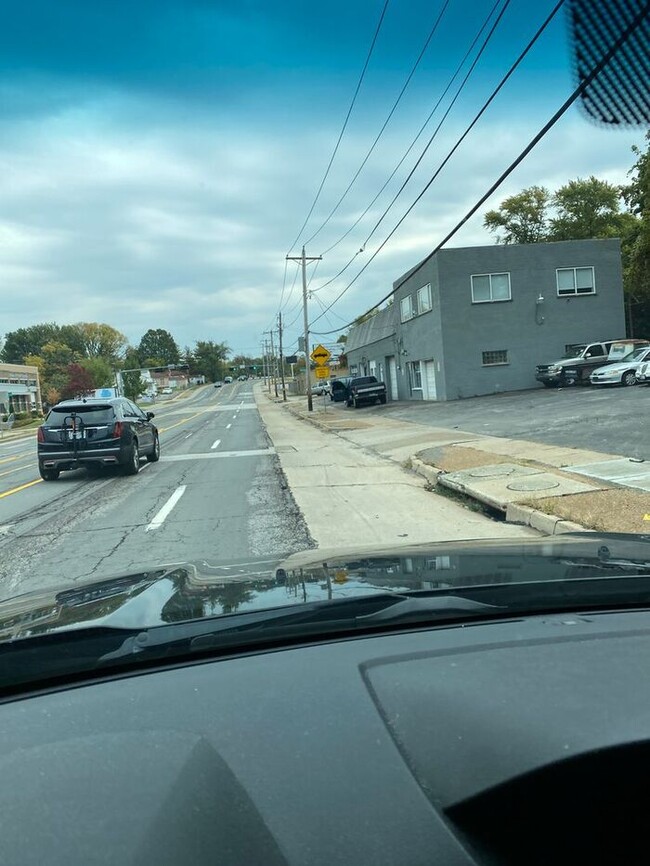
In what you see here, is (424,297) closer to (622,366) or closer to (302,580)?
(622,366)

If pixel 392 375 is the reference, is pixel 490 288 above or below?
above

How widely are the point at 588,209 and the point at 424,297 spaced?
36.4 m

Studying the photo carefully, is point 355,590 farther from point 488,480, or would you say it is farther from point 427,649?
point 488,480

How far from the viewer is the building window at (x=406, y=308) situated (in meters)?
40.0

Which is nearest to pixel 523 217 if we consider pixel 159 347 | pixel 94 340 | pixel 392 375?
pixel 392 375

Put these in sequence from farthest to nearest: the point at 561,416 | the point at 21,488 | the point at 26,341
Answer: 1. the point at 26,341
2. the point at 561,416
3. the point at 21,488

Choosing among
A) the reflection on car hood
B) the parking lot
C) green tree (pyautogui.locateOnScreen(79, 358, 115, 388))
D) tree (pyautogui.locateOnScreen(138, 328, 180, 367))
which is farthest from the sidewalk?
tree (pyautogui.locateOnScreen(138, 328, 180, 367))

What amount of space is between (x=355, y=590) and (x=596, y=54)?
4.39m

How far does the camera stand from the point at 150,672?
7.14 ft

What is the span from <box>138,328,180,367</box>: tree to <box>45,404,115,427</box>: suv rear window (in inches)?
7119

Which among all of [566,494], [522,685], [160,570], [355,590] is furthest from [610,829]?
[566,494]

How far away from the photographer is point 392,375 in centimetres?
4641

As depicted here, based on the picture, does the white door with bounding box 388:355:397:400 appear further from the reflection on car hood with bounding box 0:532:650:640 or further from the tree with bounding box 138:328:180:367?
the tree with bounding box 138:328:180:367

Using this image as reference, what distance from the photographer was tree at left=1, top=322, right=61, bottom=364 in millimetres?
145750
